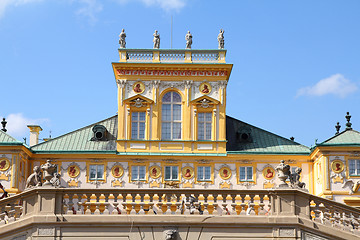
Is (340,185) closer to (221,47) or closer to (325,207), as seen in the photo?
(221,47)

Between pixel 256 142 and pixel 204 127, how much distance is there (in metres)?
3.91

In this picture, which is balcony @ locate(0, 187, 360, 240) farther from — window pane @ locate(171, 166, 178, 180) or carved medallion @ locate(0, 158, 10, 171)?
window pane @ locate(171, 166, 178, 180)

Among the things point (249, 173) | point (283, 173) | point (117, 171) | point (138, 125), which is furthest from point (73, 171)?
point (283, 173)

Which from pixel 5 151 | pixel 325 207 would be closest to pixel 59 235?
pixel 325 207

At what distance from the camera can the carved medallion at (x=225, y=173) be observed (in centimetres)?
5103

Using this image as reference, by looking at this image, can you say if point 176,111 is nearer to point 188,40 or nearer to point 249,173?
point 188,40

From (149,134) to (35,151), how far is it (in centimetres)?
805

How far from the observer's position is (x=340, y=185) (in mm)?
49469

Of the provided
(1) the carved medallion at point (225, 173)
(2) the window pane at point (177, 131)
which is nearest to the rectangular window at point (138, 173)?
(2) the window pane at point (177, 131)

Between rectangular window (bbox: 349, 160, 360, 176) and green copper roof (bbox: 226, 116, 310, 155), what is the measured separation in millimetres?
3221

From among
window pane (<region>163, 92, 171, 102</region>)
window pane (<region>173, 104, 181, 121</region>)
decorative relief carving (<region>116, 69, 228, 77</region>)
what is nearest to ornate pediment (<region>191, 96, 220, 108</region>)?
window pane (<region>173, 104, 181, 121</region>)

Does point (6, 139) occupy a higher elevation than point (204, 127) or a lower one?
lower

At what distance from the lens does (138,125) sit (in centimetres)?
5228

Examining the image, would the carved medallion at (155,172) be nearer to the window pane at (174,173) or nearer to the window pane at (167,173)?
the window pane at (167,173)
